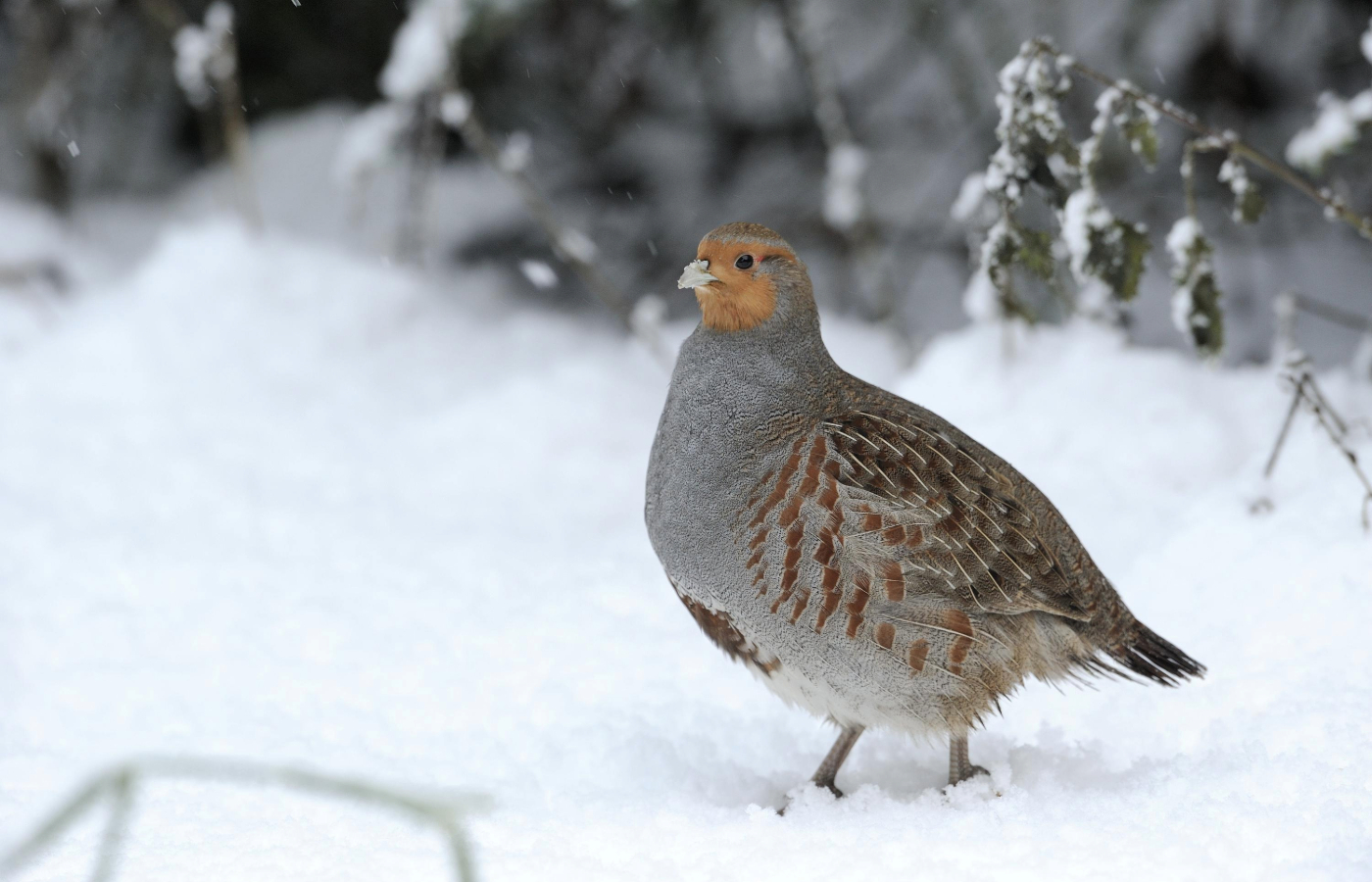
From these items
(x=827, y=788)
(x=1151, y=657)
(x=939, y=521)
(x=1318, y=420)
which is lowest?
(x=827, y=788)

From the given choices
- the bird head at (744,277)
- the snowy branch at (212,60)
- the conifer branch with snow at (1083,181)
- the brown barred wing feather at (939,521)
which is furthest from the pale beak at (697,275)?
the snowy branch at (212,60)

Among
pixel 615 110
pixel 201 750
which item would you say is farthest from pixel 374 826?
pixel 615 110

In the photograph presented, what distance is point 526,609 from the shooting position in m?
2.96

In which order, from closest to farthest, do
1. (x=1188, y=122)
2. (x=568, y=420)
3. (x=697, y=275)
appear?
(x=697, y=275), (x=1188, y=122), (x=568, y=420)

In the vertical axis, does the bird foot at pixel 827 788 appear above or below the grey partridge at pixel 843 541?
below

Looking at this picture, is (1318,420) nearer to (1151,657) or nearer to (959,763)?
(1151,657)

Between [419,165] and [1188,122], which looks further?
[419,165]

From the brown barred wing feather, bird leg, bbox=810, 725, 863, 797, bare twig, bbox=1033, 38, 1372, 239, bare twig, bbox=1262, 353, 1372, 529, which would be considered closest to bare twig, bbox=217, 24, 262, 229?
bare twig, bbox=1033, 38, 1372, 239

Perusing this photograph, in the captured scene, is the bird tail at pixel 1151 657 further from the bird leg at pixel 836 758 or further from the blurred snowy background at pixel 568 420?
the bird leg at pixel 836 758

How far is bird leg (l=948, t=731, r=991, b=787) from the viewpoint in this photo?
1915 millimetres

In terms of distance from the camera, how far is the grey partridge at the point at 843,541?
1844 mm

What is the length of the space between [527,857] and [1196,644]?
1419mm

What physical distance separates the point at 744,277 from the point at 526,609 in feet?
4.26

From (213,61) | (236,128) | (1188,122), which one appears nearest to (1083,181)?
(1188,122)
